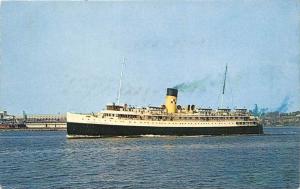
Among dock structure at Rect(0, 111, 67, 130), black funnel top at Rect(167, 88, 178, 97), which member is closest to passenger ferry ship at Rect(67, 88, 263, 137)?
black funnel top at Rect(167, 88, 178, 97)

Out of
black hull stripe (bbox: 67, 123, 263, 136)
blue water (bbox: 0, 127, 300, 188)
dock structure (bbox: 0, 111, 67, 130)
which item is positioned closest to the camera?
blue water (bbox: 0, 127, 300, 188)

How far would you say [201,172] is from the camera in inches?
977

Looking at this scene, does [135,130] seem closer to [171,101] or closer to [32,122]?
[171,101]

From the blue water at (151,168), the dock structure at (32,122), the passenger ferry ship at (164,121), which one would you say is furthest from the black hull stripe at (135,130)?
the dock structure at (32,122)

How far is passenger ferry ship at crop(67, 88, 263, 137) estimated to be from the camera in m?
51.2

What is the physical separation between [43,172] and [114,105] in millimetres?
27179

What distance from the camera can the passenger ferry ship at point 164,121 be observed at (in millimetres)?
51188

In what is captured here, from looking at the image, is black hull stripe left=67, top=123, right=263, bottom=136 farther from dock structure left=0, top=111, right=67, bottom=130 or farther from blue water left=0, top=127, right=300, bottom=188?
dock structure left=0, top=111, right=67, bottom=130

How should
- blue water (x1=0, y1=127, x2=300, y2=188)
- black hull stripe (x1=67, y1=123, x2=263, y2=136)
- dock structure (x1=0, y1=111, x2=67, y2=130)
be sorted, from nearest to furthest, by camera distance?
blue water (x1=0, y1=127, x2=300, y2=188) → black hull stripe (x1=67, y1=123, x2=263, y2=136) → dock structure (x1=0, y1=111, x2=67, y2=130)

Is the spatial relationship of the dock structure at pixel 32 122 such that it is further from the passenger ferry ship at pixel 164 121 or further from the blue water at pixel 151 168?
the blue water at pixel 151 168

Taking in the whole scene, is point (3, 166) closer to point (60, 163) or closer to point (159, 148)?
point (60, 163)

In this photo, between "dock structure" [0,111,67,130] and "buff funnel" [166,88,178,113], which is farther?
"dock structure" [0,111,67,130]

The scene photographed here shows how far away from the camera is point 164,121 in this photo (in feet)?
181

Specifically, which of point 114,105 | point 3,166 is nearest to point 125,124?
point 114,105
